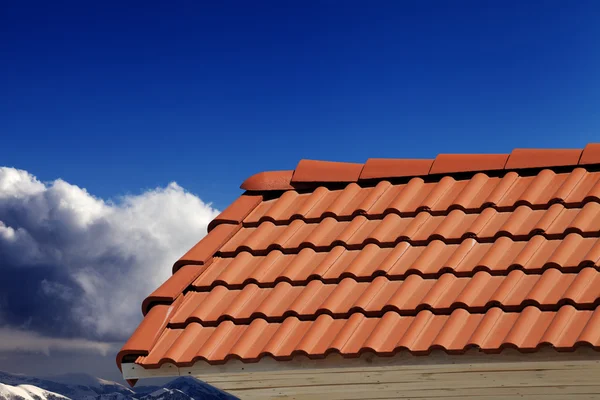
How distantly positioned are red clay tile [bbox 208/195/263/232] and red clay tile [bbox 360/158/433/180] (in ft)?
3.56

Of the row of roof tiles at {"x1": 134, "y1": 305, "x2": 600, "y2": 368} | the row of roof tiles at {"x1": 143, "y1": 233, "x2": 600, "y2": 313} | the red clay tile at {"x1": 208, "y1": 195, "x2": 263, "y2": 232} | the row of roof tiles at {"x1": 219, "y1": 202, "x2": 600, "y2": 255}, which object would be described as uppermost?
the red clay tile at {"x1": 208, "y1": 195, "x2": 263, "y2": 232}

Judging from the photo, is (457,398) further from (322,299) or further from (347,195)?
(347,195)

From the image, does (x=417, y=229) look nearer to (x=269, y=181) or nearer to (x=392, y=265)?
(x=392, y=265)

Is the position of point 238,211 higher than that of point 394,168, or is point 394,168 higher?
point 394,168

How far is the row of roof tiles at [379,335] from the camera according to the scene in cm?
484

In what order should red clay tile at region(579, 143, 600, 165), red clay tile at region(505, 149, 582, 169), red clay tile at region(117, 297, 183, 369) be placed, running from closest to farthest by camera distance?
red clay tile at region(117, 297, 183, 369), red clay tile at region(579, 143, 600, 165), red clay tile at region(505, 149, 582, 169)

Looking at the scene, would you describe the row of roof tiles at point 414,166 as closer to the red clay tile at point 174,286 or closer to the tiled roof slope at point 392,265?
the tiled roof slope at point 392,265

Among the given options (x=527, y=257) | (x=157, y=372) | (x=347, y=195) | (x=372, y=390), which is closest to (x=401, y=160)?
(x=347, y=195)

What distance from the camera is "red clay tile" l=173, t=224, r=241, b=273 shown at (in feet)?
21.4

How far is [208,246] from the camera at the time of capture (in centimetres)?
671

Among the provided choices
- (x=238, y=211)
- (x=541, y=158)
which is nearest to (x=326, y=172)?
(x=238, y=211)

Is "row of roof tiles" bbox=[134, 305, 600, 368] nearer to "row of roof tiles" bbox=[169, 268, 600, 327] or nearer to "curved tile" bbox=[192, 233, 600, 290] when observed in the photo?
"row of roof tiles" bbox=[169, 268, 600, 327]

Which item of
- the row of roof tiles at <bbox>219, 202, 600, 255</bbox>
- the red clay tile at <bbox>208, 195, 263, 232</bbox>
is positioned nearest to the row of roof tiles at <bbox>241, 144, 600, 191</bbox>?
the red clay tile at <bbox>208, 195, 263, 232</bbox>

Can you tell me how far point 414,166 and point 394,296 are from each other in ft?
7.16
